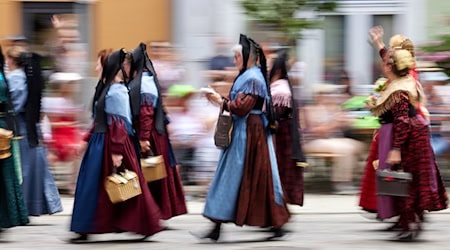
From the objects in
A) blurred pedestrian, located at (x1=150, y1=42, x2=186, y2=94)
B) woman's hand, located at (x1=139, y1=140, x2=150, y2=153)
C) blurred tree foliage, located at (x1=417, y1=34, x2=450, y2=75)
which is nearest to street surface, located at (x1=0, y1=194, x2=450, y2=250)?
woman's hand, located at (x1=139, y1=140, x2=150, y2=153)

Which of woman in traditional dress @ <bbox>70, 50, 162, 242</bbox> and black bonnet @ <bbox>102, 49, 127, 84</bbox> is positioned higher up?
black bonnet @ <bbox>102, 49, 127, 84</bbox>

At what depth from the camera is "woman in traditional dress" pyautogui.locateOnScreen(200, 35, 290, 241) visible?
10.8 metres

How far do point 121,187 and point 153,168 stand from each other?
3.12ft

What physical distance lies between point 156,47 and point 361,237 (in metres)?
4.75

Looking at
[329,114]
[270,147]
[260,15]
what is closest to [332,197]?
[329,114]

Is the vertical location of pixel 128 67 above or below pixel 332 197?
above

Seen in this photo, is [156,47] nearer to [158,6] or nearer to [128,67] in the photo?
[158,6]

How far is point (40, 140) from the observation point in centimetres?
1221

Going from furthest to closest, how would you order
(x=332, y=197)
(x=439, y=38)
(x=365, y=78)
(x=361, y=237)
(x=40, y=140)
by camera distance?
1. (x=365, y=78)
2. (x=439, y=38)
3. (x=332, y=197)
4. (x=40, y=140)
5. (x=361, y=237)

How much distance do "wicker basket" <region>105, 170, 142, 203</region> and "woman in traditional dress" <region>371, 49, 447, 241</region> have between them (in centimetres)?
209

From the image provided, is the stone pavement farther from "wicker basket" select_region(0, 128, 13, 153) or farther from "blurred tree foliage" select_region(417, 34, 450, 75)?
"wicker basket" select_region(0, 128, 13, 153)

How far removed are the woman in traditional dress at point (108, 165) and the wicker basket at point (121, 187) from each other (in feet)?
0.33

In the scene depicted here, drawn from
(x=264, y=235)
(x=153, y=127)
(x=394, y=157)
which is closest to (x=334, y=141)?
(x=264, y=235)

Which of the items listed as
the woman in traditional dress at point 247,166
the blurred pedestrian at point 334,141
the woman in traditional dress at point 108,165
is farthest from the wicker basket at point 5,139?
the blurred pedestrian at point 334,141
